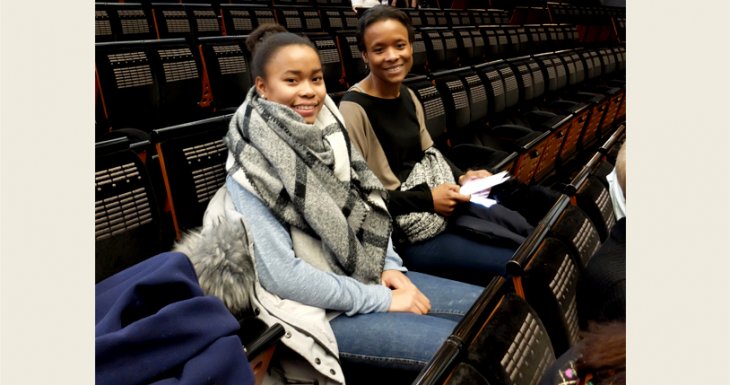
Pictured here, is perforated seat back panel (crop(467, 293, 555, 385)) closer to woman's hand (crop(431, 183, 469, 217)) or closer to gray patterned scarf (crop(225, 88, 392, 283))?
gray patterned scarf (crop(225, 88, 392, 283))

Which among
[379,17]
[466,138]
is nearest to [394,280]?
[379,17]

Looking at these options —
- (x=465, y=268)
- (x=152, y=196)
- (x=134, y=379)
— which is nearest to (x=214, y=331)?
(x=134, y=379)

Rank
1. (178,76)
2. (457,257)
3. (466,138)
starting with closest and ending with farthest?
(457,257) < (178,76) < (466,138)

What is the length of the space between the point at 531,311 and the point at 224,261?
0.27 meters

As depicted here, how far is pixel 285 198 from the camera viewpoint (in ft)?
1.94

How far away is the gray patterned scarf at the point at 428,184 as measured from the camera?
0.80 m

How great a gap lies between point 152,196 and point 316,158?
0.19 m

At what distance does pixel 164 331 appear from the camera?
0.36 m

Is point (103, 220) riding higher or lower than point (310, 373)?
higher

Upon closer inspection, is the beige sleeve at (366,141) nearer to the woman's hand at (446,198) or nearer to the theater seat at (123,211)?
the woman's hand at (446,198)

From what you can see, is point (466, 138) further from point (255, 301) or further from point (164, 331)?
point (164, 331)

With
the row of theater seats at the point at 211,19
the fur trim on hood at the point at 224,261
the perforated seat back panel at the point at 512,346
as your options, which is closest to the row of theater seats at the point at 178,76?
the row of theater seats at the point at 211,19

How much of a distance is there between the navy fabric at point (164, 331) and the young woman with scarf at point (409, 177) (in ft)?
1.35

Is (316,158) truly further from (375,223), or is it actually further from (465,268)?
(465,268)
